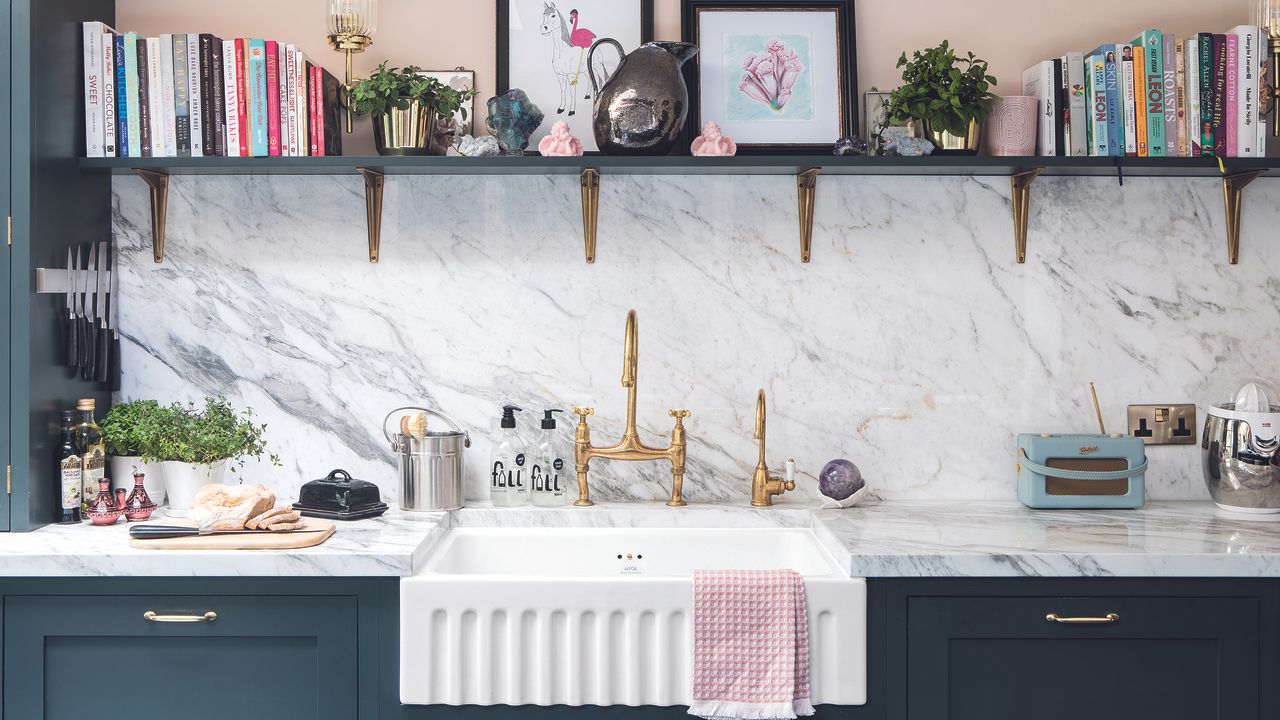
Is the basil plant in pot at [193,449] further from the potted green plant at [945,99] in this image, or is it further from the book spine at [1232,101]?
the book spine at [1232,101]

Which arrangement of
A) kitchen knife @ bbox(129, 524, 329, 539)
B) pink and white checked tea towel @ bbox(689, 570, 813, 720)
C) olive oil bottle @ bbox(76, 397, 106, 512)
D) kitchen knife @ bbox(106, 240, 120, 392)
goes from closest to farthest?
pink and white checked tea towel @ bbox(689, 570, 813, 720)
kitchen knife @ bbox(129, 524, 329, 539)
olive oil bottle @ bbox(76, 397, 106, 512)
kitchen knife @ bbox(106, 240, 120, 392)

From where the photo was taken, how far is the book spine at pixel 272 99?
83.9 inches

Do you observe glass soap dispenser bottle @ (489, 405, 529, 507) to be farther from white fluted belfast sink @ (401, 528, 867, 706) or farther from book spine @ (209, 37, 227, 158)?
book spine @ (209, 37, 227, 158)

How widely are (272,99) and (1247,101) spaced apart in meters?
2.20

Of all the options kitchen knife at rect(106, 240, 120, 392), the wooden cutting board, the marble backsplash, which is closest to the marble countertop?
the wooden cutting board

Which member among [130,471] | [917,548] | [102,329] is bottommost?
[917,548]

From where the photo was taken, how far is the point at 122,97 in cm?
214

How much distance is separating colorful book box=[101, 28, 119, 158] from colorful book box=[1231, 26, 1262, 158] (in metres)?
2.54

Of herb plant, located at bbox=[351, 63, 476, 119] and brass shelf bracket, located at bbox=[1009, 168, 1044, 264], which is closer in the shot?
herb plant, located at bbox=[351, 63, 476, 119]

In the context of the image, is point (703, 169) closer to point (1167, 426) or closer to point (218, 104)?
point (218, 104)

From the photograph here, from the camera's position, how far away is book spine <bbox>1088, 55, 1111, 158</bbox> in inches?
84.7

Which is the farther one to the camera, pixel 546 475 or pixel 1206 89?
pixel 546 475

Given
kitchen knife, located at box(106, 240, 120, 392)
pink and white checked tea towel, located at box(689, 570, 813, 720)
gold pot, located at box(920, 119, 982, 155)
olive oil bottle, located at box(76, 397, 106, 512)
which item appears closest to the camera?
pink and white checked tea towel, located at box(689, 570, 813, 720)

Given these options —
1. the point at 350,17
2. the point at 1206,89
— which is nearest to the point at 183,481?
the point at 350,17
